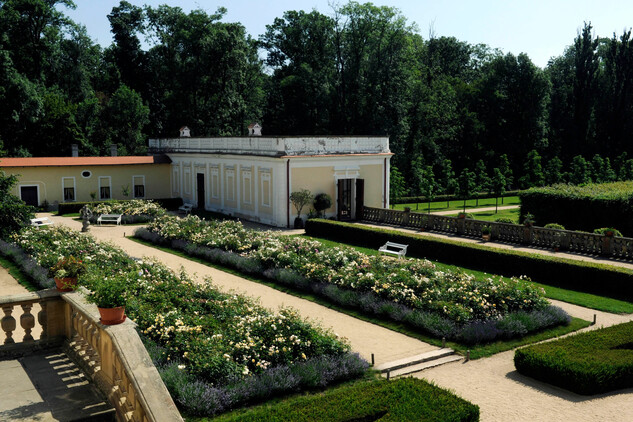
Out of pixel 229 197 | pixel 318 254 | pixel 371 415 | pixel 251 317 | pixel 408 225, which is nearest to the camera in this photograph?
pixel 371 415

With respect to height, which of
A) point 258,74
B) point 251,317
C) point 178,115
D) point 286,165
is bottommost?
point 251,317

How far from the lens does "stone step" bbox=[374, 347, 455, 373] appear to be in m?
11.0

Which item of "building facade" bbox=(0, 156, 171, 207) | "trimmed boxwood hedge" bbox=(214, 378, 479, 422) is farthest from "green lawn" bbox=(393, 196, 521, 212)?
"trimmed boxwood hedge" bbox=(214, 378, 479, 422)

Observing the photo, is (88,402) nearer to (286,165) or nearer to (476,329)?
(476,329)

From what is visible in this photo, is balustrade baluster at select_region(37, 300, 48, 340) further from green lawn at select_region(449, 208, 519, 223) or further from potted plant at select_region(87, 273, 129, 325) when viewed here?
green lawn at select_region(449, 208, 519, 223)

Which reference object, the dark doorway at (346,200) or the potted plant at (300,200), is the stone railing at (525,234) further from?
the potted plant at (300,200)

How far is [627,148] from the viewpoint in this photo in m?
60.1

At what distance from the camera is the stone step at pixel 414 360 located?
1100cm

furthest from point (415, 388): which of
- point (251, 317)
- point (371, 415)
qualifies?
point (251, 317)

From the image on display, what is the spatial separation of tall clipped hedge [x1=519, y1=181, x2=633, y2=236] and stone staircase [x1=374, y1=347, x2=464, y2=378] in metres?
17.7

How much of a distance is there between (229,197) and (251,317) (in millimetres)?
24653

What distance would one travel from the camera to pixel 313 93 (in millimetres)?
52781

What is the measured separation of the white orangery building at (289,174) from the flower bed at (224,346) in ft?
57.0

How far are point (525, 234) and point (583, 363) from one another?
1462 centimetres
